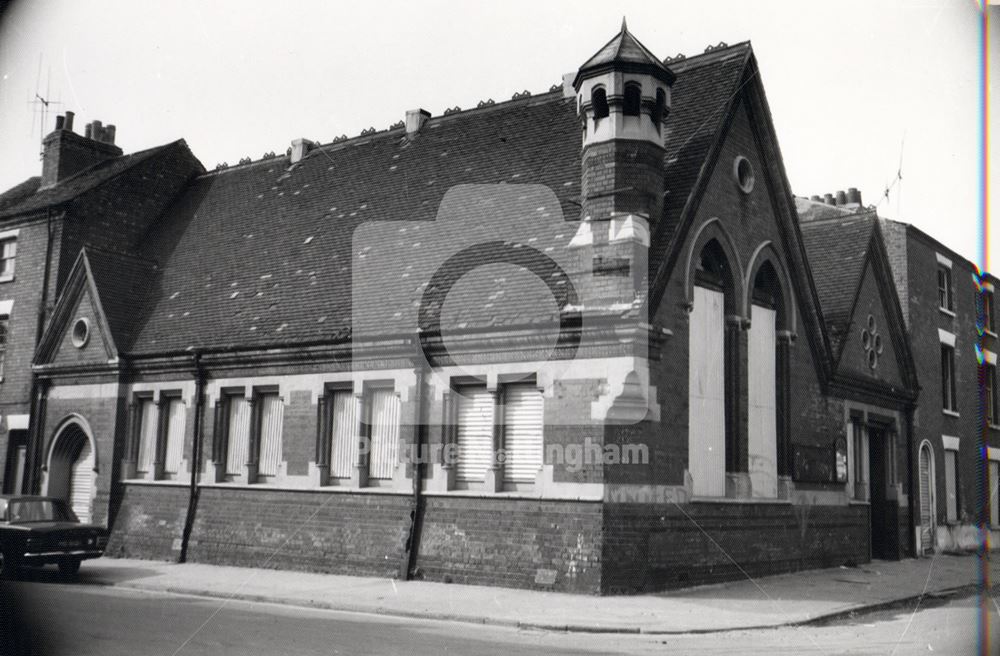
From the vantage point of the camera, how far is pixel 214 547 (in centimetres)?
2108

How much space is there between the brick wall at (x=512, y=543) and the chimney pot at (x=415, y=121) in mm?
11703

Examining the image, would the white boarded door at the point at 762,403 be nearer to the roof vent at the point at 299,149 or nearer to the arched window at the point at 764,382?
the arched window at the point at 764,382

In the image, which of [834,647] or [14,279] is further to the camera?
[14,279]

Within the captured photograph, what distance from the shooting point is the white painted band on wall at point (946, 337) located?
102 feet

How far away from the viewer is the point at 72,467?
993 inches

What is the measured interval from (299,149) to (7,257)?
29.8 ft

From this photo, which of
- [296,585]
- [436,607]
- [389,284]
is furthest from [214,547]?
[436,607]

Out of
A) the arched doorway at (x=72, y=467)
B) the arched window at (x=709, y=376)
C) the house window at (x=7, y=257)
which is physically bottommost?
the arched doorway at (x=72, y=467)

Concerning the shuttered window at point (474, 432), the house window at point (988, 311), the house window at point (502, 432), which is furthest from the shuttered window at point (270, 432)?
the house window at point (988, 311)

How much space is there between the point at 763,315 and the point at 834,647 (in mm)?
10586

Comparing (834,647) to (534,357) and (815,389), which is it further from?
(815,389)

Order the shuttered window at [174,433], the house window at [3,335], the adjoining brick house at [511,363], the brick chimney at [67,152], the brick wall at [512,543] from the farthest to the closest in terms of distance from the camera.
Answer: the brick chimney at [67,152] → the house window at [3,335] → the shuttered window at [174,433] → the adjoining brick house at [511,363] → the brick wall at [512,543]

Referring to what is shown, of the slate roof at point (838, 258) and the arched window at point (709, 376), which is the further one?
the slate roof at point (838, 258)

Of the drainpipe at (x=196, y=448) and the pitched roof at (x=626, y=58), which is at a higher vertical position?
the pitched roof at (x=626, y=58)
